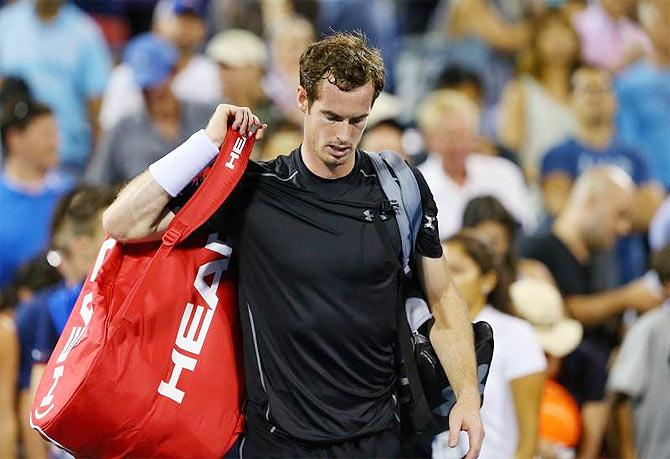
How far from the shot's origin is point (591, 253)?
8750mm

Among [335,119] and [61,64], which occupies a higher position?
[335,119]

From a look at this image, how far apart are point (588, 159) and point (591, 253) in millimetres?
1535

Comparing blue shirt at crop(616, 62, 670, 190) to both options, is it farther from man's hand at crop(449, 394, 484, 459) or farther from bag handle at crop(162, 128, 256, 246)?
bag handle at crop(162, 128, 256, 246)

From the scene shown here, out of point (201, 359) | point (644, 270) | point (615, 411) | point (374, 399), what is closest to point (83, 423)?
point (201, 359)

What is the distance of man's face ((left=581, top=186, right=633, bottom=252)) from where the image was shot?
28.6ft

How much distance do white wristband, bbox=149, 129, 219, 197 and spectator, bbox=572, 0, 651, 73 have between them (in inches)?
289

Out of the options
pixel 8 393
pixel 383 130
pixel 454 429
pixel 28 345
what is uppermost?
pixel 383 130

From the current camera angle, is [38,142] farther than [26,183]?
No

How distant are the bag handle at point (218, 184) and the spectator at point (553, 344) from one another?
2.98 m

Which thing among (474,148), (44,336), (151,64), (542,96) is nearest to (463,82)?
(542,96)

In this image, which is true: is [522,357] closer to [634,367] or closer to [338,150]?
[634,367]

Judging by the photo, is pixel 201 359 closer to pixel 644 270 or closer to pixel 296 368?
pixel 296 368

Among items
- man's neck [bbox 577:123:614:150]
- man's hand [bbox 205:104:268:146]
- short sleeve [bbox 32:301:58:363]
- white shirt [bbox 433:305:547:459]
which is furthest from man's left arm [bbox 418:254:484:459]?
man's neck [bbox 577:123:614:150]

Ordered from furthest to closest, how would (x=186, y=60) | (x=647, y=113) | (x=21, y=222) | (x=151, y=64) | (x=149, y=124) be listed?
1. (x=647, y=113)
2. (x=186, y=60)
3. (x=151, y=64)
4. (x=149, y=124)
5. (x=21, y=222)
